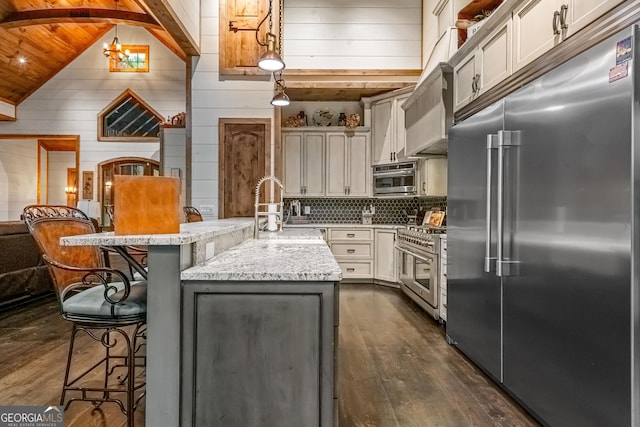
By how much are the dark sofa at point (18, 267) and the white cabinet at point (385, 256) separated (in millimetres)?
4258

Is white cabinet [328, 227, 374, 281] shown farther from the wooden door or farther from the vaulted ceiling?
the vaulted ceiling

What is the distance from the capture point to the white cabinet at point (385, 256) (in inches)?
230

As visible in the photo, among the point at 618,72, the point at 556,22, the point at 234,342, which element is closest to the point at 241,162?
the point at 556,22

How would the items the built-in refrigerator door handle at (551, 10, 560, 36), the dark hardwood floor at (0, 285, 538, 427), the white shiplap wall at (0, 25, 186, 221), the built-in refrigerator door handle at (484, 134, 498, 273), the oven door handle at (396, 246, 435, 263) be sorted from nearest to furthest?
the built-in refrigerator door handle at (551, 10, 560, 36) < the dark hardwood floor at (0, 285, 538, 427) < the built-in refrigerator door handle at (484, 134, 498, 273) < the oven door handle at (396, 246, 435, 263) < the white shiplap wall at (0, 25, 186, 221)

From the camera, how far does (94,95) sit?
30.3 feet

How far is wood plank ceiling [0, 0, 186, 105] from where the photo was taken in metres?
5.91

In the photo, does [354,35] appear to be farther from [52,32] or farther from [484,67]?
[52,32]

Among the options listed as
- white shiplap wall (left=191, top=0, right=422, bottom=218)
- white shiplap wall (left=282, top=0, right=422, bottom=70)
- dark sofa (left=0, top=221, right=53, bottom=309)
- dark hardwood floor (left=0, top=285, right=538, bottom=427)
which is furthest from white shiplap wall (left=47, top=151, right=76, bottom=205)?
white shiplap wall (left=282, top=0, right=422, bottom=70)

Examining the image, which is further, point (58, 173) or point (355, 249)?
point (58, 173)

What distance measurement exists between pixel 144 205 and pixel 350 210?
5218mm

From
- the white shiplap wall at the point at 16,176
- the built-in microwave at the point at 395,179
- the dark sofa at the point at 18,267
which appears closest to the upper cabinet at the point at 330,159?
the built-in microwave at the point at 395,179

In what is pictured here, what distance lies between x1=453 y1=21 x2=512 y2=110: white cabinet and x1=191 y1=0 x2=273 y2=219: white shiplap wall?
274cm

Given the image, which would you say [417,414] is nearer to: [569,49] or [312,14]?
[569,49]

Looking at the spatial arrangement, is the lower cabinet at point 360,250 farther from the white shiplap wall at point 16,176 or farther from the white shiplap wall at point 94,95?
the white shiplap wall at point 16,176
